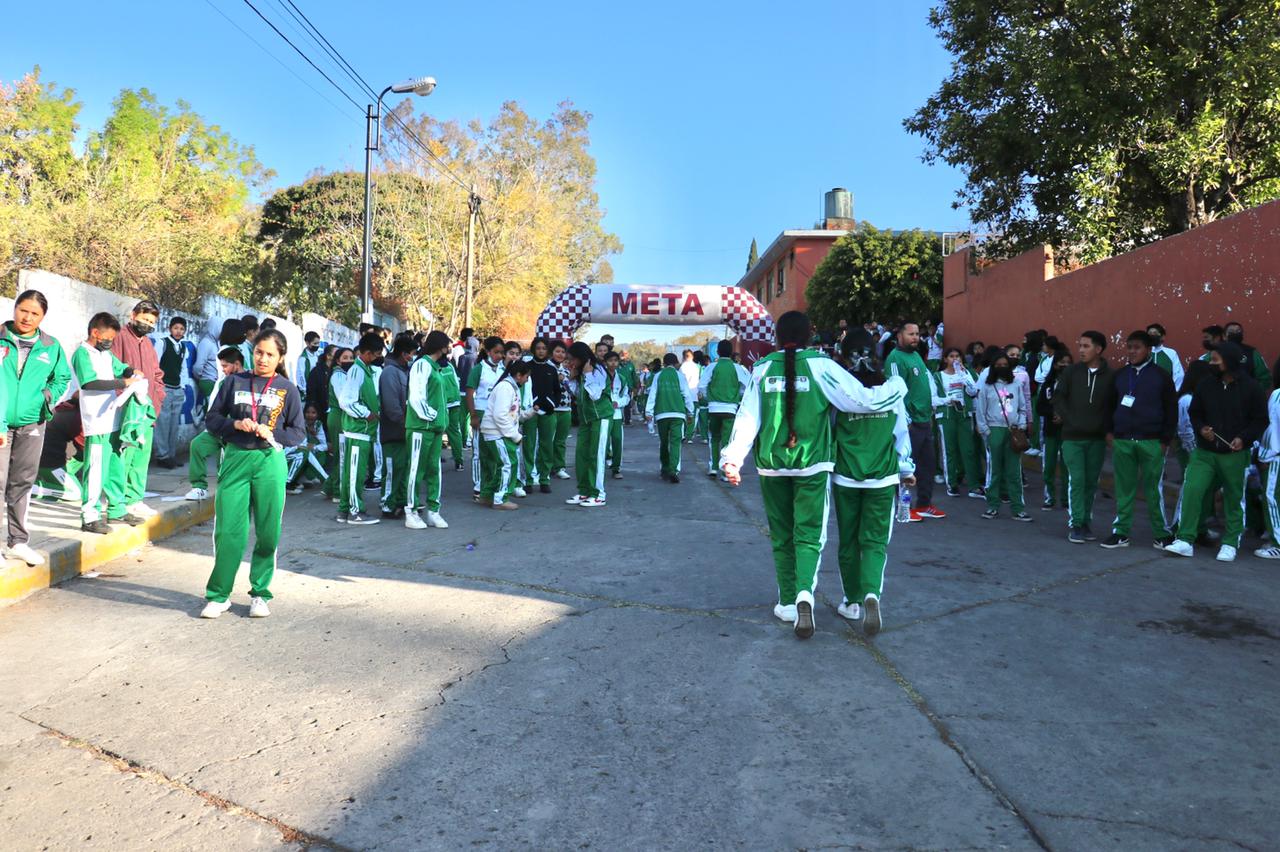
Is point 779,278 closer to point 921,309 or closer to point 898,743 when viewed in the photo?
point 921,309

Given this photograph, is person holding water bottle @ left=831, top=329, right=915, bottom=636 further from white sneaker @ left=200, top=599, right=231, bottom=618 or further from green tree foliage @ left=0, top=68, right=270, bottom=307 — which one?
green tree foliage @ left=0, top=68, right=270, bottom=307

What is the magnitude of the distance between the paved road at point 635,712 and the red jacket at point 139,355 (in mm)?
2124

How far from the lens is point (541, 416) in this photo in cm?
1109

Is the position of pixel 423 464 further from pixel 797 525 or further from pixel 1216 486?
pixel 1216 486

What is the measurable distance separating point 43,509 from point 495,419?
164 inches

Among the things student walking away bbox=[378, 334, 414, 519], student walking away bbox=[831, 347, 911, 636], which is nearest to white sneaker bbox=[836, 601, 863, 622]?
student walking away bbox=[831, 347, 911, 636]

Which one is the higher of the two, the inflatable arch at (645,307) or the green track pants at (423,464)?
the inflatable arch at (645,307)

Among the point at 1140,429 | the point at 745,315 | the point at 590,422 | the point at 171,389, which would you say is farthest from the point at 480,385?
the point at 745,315

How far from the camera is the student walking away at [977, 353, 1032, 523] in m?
9.71

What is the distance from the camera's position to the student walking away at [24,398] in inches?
242

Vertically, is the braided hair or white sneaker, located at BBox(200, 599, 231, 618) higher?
the braided hair

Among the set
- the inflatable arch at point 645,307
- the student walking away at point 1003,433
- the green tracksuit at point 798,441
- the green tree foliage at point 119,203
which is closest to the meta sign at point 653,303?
the inflatable arch at point 645,307

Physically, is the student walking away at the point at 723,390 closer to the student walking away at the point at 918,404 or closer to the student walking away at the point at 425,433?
the student walking away at the point at 918,404

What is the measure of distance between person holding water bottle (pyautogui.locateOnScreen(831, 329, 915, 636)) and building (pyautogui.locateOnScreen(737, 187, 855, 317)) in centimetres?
3008
